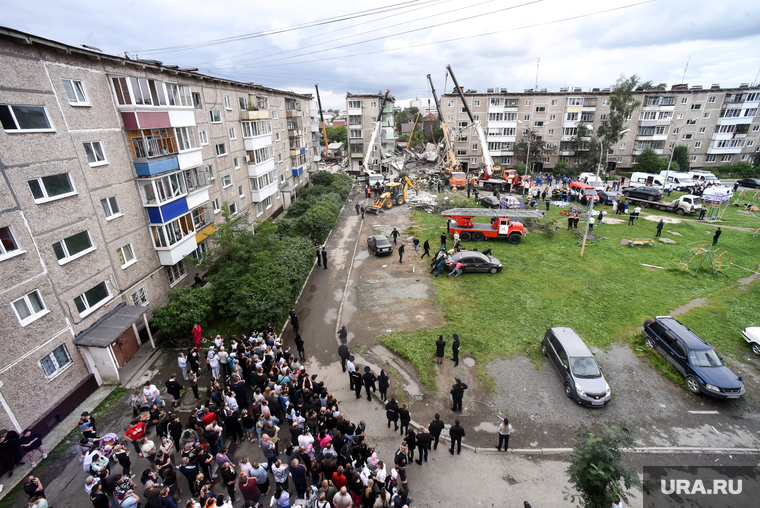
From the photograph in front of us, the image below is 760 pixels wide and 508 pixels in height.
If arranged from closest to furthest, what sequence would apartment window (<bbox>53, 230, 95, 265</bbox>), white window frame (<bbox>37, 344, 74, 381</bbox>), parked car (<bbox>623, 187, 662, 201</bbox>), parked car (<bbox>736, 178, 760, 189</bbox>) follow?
white window frame (<bbox>37, 344, 74, 381</bbox>) < apartment window (<bbox>53, 230, 95, 265</bbox>) < parked car (<bbox>623, 187, 662, 201</bbox>) < parked car (<bbox>736, 178, 760, 189</bbox>)

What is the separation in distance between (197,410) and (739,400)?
17376 mm

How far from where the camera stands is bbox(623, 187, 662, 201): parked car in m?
34.8

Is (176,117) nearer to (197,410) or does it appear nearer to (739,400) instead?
(197,410)

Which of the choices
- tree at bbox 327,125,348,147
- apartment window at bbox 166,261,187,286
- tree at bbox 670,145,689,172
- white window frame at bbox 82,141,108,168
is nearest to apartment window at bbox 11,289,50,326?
white window frame at bbox 82,141,108,168

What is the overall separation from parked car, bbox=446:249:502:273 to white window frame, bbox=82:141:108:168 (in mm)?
17114

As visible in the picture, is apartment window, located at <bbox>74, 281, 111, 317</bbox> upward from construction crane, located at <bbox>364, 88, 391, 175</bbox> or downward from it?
downward

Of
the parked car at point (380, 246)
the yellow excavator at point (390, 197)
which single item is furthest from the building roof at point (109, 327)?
the yellow excavator at point (390, 197)

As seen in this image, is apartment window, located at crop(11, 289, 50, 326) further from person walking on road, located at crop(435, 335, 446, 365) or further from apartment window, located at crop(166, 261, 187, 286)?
person walking on road, located at crop(435, 335, 446, 365)

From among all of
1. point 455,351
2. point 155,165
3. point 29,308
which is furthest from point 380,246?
point 29,308

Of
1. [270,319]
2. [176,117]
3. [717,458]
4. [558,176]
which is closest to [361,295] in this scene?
[270,319]

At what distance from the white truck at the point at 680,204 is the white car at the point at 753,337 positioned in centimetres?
2318

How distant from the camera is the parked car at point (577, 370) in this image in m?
10.9

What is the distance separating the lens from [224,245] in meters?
17.9

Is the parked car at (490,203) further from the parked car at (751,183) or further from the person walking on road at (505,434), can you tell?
the parked car at (751,183)
